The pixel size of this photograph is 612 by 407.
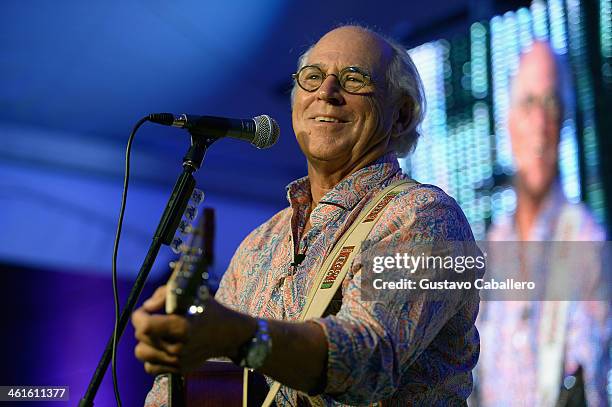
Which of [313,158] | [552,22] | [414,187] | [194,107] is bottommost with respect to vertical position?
[414,187]

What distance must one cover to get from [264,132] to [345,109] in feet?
1.21

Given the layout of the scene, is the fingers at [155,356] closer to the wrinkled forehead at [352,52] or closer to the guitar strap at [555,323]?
the wrinkled forehead at [352,52]

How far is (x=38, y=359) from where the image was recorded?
16.8 ft

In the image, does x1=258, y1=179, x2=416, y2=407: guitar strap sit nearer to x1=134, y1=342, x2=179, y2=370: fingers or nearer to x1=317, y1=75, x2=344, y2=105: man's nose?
x1=317, y1=75, x2=344, y2=105: man's nose

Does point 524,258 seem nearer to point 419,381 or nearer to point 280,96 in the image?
point 419,381

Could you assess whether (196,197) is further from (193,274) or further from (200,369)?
(193,274)

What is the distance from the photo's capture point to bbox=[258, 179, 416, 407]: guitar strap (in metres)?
1.97

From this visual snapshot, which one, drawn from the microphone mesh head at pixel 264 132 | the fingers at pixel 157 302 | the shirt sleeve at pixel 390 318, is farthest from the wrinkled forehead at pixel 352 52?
the fingers at pixel 157 302

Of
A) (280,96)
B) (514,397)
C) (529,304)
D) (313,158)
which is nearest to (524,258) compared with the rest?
(529,304)

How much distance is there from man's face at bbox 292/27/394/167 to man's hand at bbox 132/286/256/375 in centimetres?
110

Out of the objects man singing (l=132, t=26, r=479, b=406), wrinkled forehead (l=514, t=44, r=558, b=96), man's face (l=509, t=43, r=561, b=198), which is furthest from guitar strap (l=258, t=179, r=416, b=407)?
wrinkled forehead (l=514, t=44, r=558, b=96)

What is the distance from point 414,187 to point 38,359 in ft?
12.5

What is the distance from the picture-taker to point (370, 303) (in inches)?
67.4

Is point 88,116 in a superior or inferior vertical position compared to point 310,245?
superior
